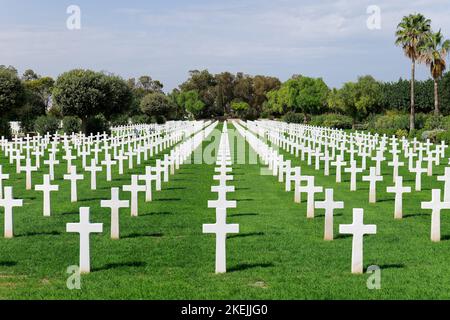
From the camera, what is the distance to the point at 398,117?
2355 inches

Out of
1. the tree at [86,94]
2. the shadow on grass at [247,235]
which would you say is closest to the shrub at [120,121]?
the tree at [86,94]

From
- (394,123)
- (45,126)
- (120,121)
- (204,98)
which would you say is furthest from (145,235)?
(204,98)

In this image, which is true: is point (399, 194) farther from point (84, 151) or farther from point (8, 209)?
point (84, 151)

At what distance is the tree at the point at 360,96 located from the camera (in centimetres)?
8293

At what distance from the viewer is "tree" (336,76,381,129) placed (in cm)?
8293

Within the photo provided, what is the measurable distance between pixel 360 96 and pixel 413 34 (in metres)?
28.6

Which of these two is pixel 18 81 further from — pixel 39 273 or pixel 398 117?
pixel 39 273

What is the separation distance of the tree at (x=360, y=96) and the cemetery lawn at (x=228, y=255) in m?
67.9

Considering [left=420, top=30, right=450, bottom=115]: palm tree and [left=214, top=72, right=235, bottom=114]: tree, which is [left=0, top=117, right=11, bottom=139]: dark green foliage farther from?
[left=214, top=72, right=235, bottom=114]: tree

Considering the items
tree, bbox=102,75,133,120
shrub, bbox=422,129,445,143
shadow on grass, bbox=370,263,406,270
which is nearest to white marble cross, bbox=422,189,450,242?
shadow on grass, bbox=370,263,406,270

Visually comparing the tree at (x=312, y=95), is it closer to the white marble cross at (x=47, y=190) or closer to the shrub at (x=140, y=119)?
the shrub at (x=140, y=119)

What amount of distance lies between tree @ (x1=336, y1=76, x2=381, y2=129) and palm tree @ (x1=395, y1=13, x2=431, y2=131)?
26417 mm

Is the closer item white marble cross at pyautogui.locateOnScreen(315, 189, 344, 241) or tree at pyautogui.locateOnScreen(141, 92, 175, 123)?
white marble cross at pyautogui.locateOnScreen(315, 189, 344, 241)

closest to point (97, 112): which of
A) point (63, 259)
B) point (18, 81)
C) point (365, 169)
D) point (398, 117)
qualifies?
point (18, 81)
